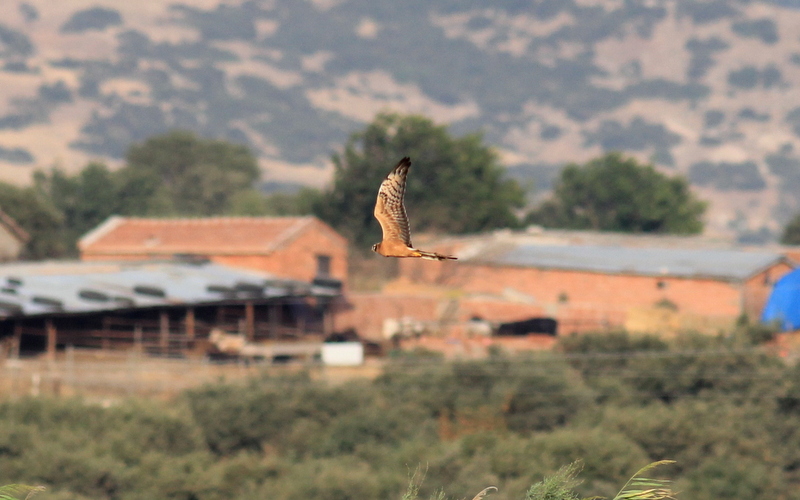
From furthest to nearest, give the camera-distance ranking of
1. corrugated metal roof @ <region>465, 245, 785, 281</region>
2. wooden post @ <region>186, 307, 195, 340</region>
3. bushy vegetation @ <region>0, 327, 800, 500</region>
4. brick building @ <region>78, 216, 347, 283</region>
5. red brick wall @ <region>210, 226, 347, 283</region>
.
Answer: corrugated metal roof @ <region>465, 245, 785, 281</region> < brick building @ <region>78, 216, 347, 283</region> < red brick wall @ <region>210, 226, 347, 283</region> < wooden post @ <region>186, 307, 195, 340</region> < bushy vegetation @ <region>0, 327, 800, 500</region>

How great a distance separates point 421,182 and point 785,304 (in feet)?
125

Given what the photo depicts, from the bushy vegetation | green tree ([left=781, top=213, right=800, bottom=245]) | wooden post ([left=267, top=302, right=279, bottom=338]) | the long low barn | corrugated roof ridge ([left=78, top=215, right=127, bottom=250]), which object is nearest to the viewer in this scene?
the bushy vegetation

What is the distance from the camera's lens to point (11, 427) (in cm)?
3094

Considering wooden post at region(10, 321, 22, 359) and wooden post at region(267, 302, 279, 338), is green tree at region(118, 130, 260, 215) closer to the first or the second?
wooden post at region(267, 302, 279, 338)

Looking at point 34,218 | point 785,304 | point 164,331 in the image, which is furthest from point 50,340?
point 34,218

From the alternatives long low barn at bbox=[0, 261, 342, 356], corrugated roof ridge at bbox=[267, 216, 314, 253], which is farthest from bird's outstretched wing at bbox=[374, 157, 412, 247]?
corrugated roof ridge at bbox=[267, 216, 314, 253]

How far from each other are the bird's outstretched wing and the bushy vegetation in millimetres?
16049

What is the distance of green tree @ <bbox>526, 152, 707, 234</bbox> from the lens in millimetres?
100875

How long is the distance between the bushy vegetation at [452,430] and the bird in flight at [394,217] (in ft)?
52.7

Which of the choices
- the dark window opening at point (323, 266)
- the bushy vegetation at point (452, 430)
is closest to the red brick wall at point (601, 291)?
the dark window opening at point (323, 266)

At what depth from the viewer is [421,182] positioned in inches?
3381

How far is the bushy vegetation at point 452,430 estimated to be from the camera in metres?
29.1

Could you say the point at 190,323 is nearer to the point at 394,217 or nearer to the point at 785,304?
the point at 785,304

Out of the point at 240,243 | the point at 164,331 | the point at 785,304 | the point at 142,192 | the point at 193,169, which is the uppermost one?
the point at 193,169
